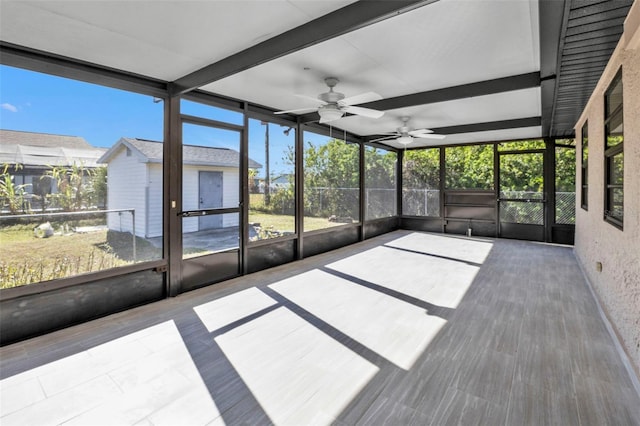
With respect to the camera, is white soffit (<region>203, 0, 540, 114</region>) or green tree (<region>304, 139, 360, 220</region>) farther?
green tree (<region>304, 139, 360, 220</region>)

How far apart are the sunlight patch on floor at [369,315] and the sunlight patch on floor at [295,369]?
0.86ft

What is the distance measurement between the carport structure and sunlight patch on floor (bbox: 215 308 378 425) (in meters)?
0.07

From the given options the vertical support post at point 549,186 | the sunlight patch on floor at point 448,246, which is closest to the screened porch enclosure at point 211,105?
the vertical support post at point 549,186

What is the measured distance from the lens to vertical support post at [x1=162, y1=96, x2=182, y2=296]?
12.6 ft

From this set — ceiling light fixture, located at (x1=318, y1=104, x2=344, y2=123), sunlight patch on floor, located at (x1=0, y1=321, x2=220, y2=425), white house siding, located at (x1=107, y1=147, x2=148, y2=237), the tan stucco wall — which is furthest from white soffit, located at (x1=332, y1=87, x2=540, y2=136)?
sunlight patch on floor, located at (x1=0, y1=321, x2=220, y2=425)

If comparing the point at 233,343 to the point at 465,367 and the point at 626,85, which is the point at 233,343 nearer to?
the point at 465,367

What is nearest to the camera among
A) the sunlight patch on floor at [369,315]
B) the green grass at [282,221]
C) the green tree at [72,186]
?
the sunlight patch on floor at [369,315]

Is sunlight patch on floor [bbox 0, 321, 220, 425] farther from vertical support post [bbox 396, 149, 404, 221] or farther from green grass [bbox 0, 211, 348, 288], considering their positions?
vertical support post [bbox 396, 149, 404, 221]

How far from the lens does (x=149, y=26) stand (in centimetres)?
246

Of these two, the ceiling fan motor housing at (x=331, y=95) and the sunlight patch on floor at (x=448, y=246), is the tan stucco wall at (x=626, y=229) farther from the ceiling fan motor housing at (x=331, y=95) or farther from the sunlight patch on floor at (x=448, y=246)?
the ceiling fan motor housing at (x=331, y=95)

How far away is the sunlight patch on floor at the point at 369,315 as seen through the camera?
2619 millimetres

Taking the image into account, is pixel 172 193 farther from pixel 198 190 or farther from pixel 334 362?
pixel 334 362

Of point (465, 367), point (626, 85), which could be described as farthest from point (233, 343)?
point (626, 85)

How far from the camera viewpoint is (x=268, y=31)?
2.57m
